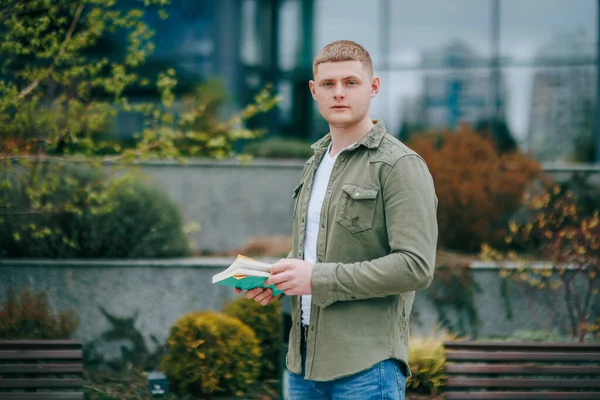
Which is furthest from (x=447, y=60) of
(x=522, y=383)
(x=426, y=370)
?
(x=522, y=383)

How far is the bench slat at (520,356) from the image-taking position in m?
4.35

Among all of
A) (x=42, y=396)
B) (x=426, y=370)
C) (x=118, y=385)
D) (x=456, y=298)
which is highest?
(x=42, y=396)

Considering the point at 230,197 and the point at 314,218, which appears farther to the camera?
the point at 230,197

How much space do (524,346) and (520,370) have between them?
15 cm

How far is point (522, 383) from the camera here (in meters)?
4.40

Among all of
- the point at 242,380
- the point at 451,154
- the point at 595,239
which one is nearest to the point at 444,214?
the point at 451,154

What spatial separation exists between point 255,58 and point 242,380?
8.71 m

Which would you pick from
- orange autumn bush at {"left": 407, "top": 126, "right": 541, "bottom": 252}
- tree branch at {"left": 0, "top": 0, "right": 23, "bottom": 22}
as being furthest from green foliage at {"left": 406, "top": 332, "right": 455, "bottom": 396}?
tree branch at {"left": 0, "top": 0, "right": 23, "bottom": 22}

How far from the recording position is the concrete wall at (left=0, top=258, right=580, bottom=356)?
6.61 metres

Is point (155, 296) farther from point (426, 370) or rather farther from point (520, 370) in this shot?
point (520, 370)

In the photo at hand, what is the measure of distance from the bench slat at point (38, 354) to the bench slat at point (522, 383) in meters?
2.29

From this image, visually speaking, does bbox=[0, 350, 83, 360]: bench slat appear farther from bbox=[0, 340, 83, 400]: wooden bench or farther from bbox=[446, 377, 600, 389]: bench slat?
bbox=[446, 377, 600, 389]: bench slat

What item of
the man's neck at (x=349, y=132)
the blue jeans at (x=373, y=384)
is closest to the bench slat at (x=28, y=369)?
the blue jeans at (x=373, y=384)

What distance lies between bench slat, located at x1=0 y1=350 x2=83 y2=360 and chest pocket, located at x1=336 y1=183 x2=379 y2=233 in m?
2.66
